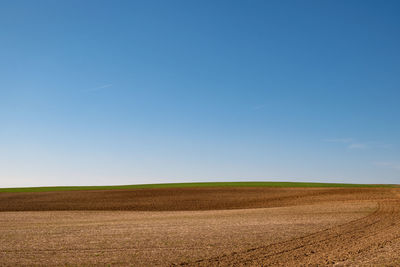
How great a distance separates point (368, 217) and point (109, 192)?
107 ft

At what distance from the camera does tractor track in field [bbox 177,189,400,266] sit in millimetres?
12438

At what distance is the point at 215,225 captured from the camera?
69.9 feet

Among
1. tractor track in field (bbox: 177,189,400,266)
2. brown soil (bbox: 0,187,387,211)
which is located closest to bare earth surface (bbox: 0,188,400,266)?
tractor track in field (bbox: 177,189,400,266)

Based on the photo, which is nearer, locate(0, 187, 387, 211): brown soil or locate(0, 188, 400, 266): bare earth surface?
locate(0, 188, 400, 266): bare earth surface

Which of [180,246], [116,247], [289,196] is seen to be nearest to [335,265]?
[180,246]

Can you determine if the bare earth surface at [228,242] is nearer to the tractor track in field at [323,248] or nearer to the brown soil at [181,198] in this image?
the tractor track in field at [323,248]

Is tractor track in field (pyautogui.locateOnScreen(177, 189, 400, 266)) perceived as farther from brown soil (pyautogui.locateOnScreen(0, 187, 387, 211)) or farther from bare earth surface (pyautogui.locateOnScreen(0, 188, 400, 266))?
brown soil (pyautogui.locateOnScreen(0, 187, 387, 211))

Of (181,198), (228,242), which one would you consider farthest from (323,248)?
(181,198)

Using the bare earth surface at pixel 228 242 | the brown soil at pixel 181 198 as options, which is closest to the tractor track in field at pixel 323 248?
the bare earth surface at pixel 228 242

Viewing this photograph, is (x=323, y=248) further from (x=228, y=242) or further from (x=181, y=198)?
(x=181, y=198)

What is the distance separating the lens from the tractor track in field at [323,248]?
12438 millimetres

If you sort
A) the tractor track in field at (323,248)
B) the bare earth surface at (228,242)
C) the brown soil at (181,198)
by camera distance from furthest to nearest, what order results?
the brown soil at (181,198), the bare earth surface at (228,242), the tractor track in field at (323,248)

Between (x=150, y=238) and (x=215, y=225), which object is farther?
(x=215, y=225)

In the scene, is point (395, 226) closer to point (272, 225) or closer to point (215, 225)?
point (272, 225)
